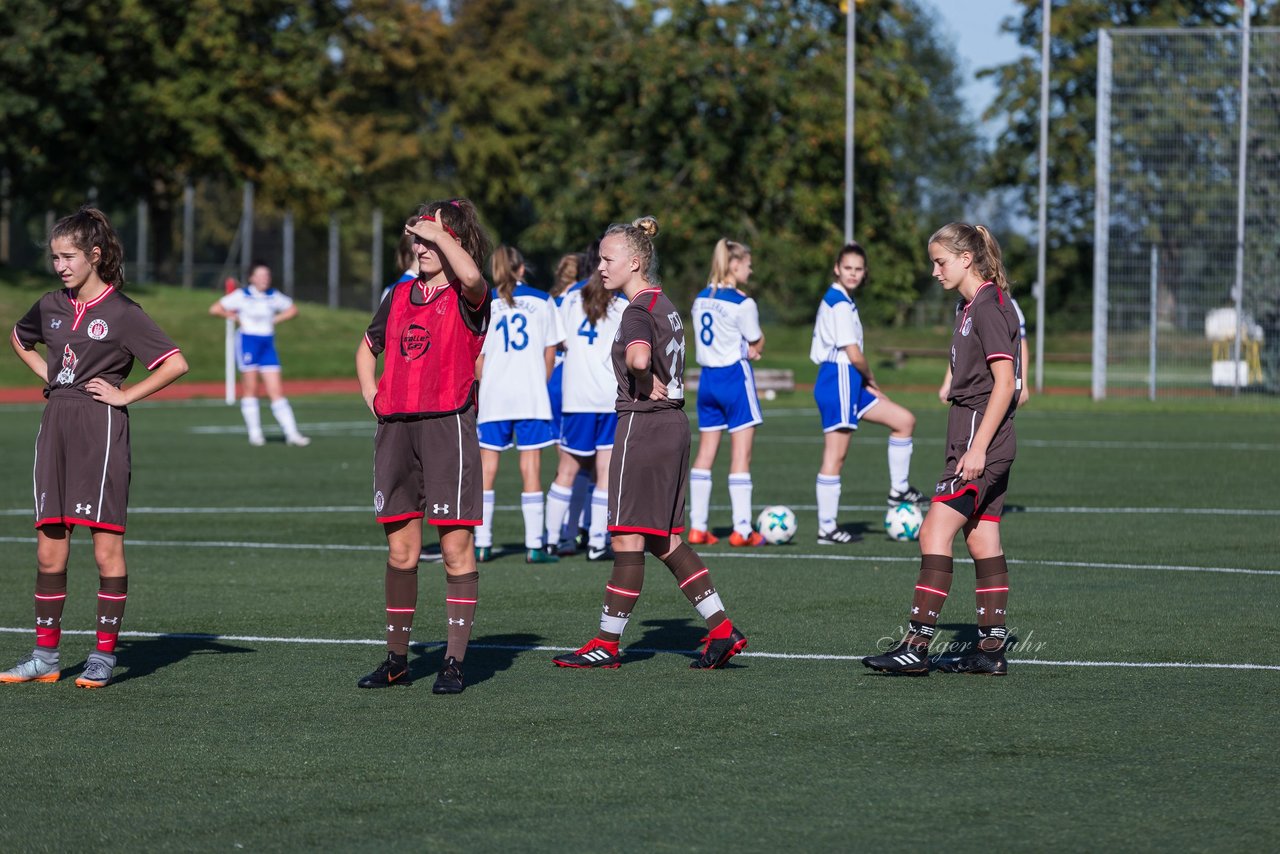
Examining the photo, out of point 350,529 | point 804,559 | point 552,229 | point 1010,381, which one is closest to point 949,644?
point 1010,381

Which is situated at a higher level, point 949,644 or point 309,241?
point 309,241

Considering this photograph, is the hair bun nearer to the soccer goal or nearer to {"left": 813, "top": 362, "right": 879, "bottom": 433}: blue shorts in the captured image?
{"left": 813, "top": 362, "right": 879, "bottom": 433}: blue shorts

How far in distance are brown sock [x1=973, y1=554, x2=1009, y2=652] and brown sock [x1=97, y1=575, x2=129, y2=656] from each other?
3.68m

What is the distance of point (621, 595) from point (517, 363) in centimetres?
405

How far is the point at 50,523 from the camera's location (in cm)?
718

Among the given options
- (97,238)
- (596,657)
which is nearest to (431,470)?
(596,657)

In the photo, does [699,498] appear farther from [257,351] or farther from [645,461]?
[257,351]

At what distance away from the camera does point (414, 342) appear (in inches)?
273

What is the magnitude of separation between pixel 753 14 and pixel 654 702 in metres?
43.7

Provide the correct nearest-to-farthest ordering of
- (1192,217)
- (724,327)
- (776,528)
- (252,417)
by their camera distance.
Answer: (724,327) → (776,528) → (252,417) → (1192,217)

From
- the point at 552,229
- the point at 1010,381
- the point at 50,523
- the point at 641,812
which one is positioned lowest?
the point at 641,812

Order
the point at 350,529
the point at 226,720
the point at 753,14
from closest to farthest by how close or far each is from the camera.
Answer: the point at 226,720 → the point at 350,529 → the point at 753,14

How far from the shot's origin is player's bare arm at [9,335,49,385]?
288 inches

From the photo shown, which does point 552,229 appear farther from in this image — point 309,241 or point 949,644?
point 949,644
